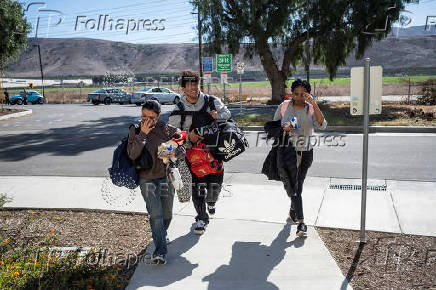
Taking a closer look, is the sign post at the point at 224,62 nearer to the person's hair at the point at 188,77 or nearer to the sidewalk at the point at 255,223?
the sidewalk at the point at 255,223

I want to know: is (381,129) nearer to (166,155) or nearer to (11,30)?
(166,155)

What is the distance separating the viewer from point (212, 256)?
4344 millimetres

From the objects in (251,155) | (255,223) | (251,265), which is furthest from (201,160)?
(251,155)

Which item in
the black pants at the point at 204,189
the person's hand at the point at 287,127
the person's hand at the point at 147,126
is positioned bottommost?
the black pants at the point at 204,189

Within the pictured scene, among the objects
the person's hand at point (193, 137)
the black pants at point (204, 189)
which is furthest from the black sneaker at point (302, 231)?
the person's hand at point (193, 137)

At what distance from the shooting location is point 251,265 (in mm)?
4098

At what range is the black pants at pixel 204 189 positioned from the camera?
4930 mm

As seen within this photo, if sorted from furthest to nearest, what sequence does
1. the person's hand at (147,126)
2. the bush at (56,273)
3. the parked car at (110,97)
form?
1. the parked car at (110,97)
2. the person's hand at (147,126)
3. the bush at (56,273)

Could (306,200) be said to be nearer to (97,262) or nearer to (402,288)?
(402,288)

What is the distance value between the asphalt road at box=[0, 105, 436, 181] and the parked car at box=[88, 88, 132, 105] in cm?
1925

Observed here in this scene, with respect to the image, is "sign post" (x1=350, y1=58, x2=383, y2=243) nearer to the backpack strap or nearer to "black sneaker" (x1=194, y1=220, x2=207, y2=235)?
the backpack strap

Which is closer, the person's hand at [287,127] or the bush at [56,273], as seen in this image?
the bush at [56,273]

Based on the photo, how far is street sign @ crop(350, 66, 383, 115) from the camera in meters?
4.20

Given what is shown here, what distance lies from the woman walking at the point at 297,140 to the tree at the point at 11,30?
2266cm
